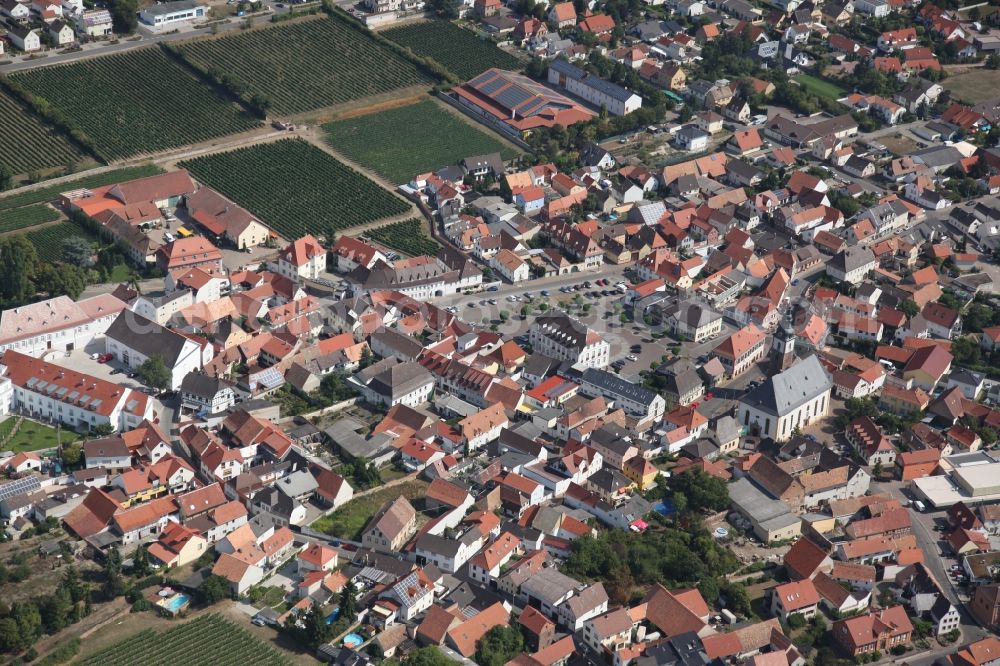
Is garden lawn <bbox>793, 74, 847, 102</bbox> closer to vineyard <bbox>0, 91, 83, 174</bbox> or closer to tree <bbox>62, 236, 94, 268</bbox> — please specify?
vineyard <bbox>0, 91, 83, 174</bbox>

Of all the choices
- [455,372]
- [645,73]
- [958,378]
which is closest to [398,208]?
[455,372]

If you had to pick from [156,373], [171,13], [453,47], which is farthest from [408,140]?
[156,373]

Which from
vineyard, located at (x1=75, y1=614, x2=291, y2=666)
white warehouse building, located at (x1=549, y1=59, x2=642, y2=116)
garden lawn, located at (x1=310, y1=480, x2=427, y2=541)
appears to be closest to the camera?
vineyard, located at (x1=75, y1=614, x2=291, y2=666)

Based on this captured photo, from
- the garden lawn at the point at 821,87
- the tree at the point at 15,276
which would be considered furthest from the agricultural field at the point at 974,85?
the tree at the point at 15,276

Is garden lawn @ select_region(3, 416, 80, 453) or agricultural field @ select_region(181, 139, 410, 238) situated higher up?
garden lawn @ select_region(3, 416, 80, 453)

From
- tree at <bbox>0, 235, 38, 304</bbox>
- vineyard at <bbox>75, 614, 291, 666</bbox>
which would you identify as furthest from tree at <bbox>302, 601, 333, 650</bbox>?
tree at <bbox>0, 235, 38, 304</bbox>

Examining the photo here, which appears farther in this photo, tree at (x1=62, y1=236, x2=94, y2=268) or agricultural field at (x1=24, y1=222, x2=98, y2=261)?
agricultural field at (x1=24, y1=222, x2=98, y2=261)

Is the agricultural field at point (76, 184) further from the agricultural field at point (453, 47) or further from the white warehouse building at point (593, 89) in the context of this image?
the white warehouse building at point (593, 89)
